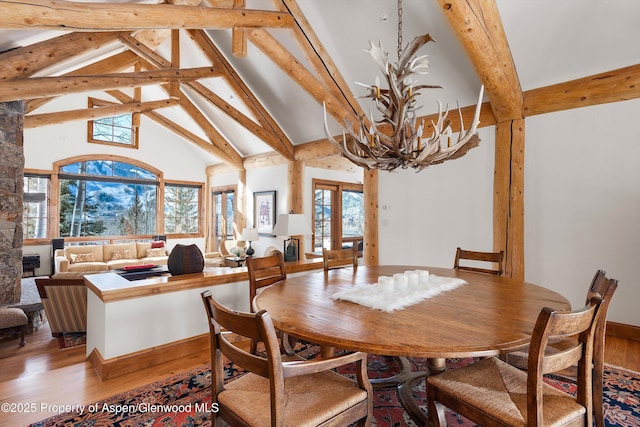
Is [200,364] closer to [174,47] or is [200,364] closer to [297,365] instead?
[297,365]

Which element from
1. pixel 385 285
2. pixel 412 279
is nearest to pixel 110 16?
pixel 385 285

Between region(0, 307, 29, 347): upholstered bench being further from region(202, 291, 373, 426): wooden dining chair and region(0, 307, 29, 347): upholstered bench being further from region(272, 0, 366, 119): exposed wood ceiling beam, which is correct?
region(272, 0, 366, 119): exposed wood ceiling beam

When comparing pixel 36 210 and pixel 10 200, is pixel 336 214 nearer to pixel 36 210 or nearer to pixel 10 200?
pixel 10 200

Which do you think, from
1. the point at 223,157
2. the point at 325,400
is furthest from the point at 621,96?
the point at 223,157

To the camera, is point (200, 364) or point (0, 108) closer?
point (200, 364)

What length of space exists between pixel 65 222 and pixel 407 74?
8.82 m

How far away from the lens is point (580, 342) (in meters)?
1.24

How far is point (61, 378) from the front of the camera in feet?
7.79

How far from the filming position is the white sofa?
21.1 feet

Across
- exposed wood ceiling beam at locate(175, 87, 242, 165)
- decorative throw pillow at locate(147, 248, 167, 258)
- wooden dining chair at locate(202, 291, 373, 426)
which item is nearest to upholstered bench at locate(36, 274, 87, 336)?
wooden dining chair at locate(202, 291, 373, 426)

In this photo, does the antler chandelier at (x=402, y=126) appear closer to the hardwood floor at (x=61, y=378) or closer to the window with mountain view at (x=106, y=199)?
the hardwood floor at (x=61, y=378)

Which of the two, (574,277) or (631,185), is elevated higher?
(631,185)

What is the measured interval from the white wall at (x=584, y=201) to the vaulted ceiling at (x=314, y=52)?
10.5 inches

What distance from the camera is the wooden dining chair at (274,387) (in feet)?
3.43
